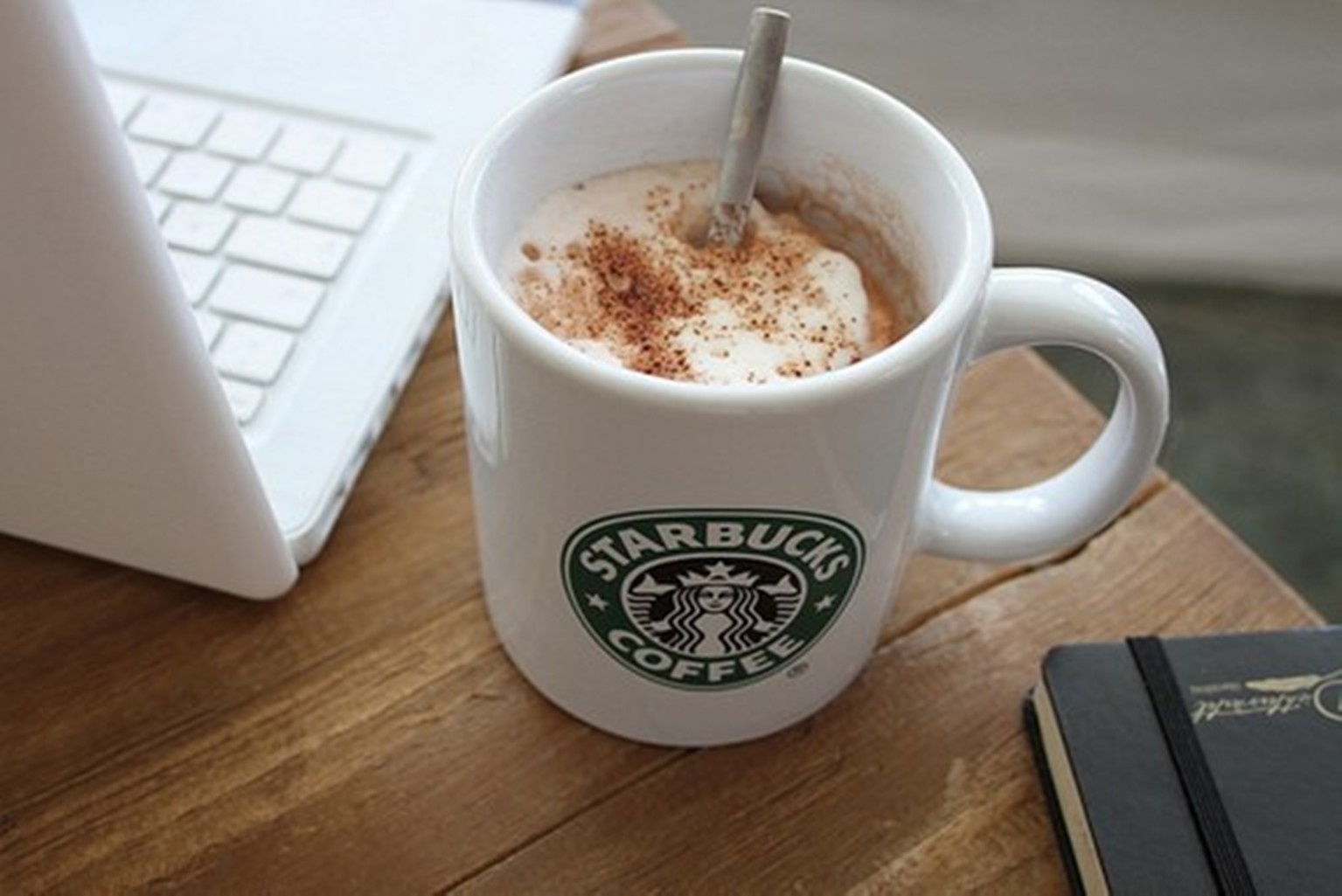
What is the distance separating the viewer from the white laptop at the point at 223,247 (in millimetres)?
370

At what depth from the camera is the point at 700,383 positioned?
0.41 m

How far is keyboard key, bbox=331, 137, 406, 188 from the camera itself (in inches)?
25.0

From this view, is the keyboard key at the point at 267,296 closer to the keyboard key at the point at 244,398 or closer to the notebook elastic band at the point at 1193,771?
the keyboard key at the point at 244,398

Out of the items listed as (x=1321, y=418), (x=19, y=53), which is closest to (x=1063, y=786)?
(x=19, y=53)

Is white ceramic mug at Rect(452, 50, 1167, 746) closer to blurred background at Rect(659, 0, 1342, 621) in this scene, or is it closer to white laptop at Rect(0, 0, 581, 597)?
white laptop at Rect(0, 0, 581, 597)

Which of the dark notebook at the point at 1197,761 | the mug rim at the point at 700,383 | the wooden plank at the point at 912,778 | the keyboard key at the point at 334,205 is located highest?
the mug rim at the point at 700,383

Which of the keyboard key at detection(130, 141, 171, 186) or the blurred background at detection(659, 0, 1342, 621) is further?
the blurred background at detection(659, 0, 1342, 621)

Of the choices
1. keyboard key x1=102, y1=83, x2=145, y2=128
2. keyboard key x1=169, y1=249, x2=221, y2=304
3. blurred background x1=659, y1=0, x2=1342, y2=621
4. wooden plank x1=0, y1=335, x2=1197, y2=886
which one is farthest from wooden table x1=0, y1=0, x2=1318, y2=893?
blurred background x1=659, y1=0, x2=1342, y2=621

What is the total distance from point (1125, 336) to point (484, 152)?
20 centimetres

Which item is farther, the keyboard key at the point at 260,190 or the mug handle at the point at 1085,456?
the keyboard key at the point at 260,190

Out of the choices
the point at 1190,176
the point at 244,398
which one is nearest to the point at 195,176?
the point at 244,398

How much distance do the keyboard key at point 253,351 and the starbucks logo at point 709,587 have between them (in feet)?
0.62

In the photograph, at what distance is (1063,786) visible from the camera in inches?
18.8

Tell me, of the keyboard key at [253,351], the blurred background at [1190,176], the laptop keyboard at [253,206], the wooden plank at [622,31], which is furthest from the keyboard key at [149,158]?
the blurred background at [1190,176]
